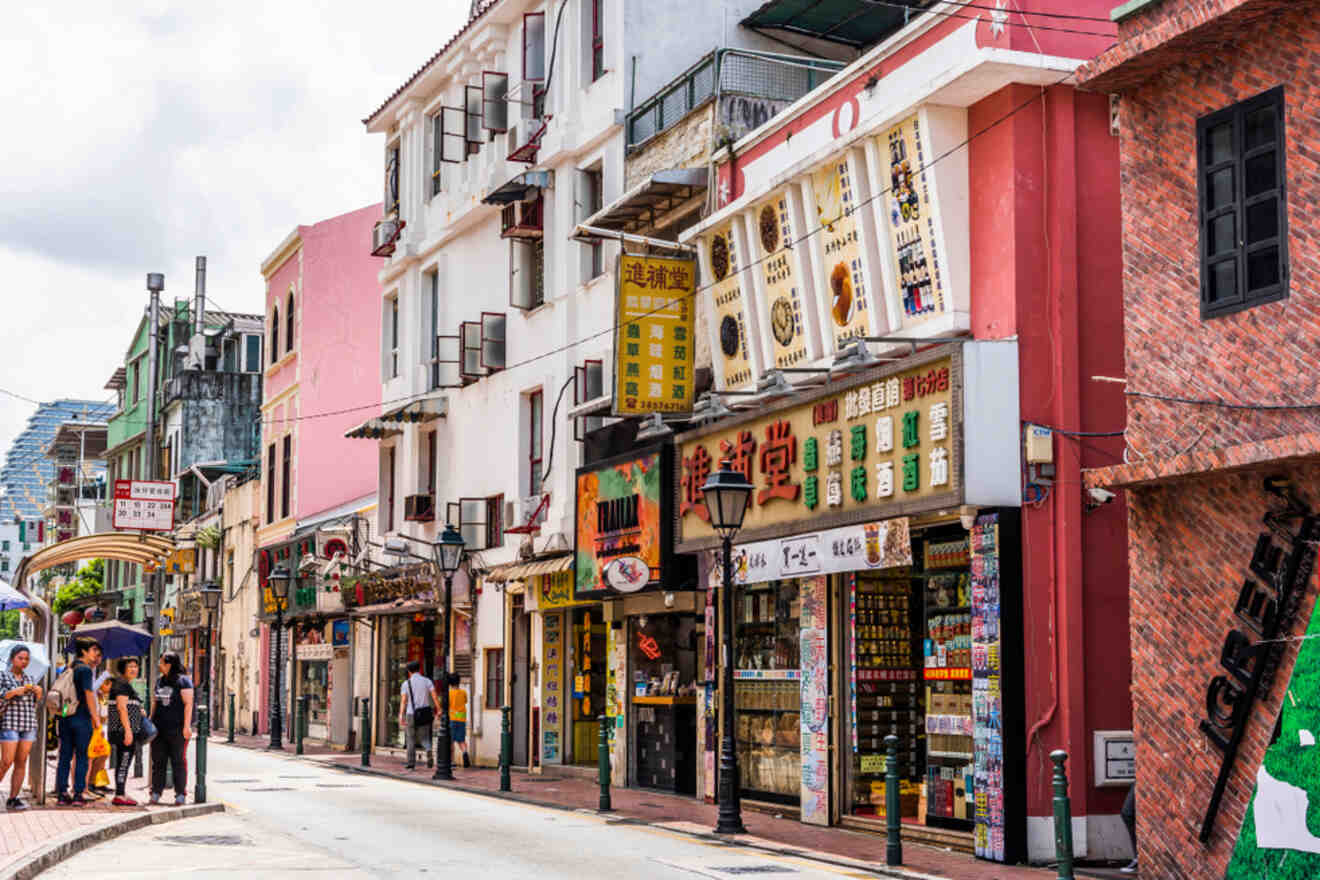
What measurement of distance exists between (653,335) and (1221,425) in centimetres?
1059

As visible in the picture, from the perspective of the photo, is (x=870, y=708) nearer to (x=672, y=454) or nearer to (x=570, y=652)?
(x=672, y=454)

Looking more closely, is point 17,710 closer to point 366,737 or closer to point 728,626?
point 728,626

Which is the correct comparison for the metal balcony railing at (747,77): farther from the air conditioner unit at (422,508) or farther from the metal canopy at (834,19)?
the air conditioner unit at (422,508)

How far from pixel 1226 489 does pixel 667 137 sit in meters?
13.0

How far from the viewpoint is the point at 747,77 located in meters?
23.2

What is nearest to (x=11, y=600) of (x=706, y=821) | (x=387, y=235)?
(x=706, y=821)

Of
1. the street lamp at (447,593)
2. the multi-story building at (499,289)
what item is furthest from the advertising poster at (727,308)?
the street lamp at (447,593)

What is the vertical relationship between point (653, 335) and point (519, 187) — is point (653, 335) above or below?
below

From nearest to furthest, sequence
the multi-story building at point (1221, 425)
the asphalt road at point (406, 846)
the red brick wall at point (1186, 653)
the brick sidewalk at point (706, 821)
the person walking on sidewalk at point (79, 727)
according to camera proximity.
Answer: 1. the multi-story building at point (1221, 425)
2. the red brick wall at point (1186, 653)
3. the asphalt road at point (406, 846)
4. the brick sidewalk at point (706, 821)
5. the person walking on sidewalk at point (79, 727)

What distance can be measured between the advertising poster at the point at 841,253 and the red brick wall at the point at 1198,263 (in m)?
4.72

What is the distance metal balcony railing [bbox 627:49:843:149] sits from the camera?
2288 centimetres

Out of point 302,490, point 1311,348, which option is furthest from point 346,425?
point 1311,348

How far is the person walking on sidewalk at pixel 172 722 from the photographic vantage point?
18.8 meters

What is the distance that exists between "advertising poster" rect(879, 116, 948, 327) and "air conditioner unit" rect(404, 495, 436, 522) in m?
16.7
